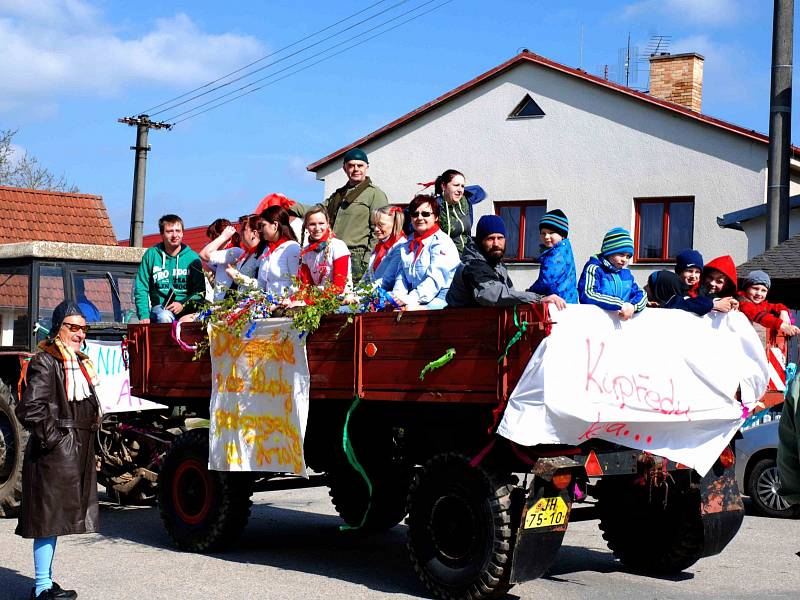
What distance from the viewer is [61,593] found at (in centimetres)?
688

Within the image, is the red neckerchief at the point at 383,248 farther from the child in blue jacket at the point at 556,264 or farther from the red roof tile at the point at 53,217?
the red roof tile at the point at 53,217

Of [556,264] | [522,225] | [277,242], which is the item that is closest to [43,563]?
[277,242]

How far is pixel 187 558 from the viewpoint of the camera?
28.3 ft

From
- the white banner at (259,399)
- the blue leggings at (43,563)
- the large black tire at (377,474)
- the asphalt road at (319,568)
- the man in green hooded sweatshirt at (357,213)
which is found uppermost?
the man in green hooded sweatshirt at (357,213)

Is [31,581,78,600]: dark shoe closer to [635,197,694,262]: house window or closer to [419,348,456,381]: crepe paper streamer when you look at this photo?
[419,348,456,381]: crepe paper streamer

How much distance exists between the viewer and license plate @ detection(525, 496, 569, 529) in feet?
22.1

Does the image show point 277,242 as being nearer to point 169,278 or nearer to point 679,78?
point 169,278

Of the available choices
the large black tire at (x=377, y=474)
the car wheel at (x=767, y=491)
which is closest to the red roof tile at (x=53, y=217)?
the large black tire at (x=377, y=474)

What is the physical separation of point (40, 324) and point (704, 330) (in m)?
6.45

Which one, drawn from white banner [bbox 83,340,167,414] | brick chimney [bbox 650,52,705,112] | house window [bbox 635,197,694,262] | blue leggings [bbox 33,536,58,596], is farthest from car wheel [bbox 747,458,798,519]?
brick chimney [bbox 650,52,705,112]

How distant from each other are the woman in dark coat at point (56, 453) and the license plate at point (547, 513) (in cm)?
262

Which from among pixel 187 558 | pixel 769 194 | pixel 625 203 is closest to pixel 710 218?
pixel 625 203

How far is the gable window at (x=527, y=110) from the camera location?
92.2 feet

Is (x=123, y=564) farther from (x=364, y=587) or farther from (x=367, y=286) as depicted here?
(x=367, y=286)
